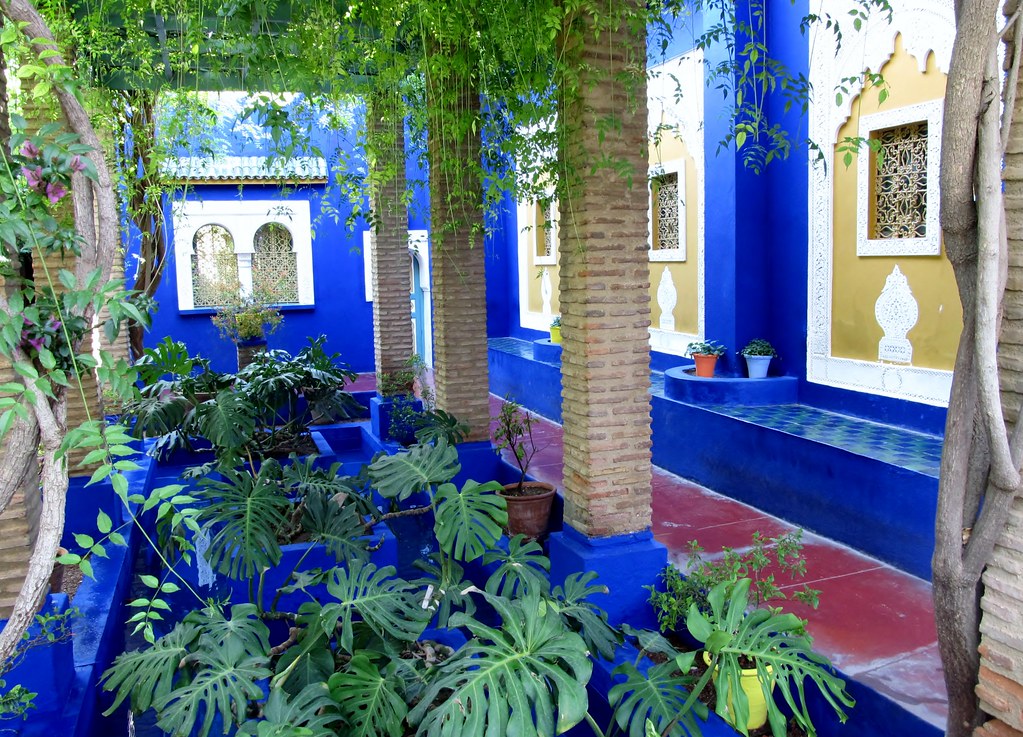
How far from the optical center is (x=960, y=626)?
2475 mm

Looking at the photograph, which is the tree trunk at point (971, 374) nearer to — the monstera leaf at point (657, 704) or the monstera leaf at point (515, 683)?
the monstera leaf at point (657, 704)

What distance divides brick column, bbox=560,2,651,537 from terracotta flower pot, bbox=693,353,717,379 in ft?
11.9

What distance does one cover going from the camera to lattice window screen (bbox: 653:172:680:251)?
31.1ft

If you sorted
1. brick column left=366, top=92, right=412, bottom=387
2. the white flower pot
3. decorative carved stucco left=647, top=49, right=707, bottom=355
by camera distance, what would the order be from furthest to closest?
brick column left=366, top=92, right=412, bottom=387, decorative carved stucco left=647, top=49, right=707, bottom=355, the white flower pot

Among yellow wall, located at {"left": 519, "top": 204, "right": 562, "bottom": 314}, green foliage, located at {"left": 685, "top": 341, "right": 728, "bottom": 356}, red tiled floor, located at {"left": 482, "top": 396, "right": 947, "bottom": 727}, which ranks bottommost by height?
red tiled floor, located at {"left": 482, "top": 396, "right": 947, "bottom": 727}

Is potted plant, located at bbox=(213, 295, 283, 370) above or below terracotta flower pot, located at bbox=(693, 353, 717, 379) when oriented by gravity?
above

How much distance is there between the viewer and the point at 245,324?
41.4ft

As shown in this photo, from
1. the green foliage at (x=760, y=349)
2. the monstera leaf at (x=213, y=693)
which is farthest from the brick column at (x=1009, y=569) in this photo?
the green foliage at (x=760, y=349)

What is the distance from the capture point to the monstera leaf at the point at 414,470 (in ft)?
15.4

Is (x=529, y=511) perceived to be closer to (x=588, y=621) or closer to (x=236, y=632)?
(x=588, y=621)

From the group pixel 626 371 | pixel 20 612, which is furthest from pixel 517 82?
pixel 20 612

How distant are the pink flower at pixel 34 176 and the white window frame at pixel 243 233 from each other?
38.7 ft

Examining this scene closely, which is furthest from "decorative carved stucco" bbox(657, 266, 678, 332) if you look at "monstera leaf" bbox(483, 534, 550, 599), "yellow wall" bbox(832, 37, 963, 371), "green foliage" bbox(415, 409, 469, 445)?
"monstera leaf" bbox(483, 534, 550, 599)

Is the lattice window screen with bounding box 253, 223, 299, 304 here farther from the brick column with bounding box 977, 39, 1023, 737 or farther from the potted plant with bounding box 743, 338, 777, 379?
the brick column with bounding box 977, 39, 1023, 737
